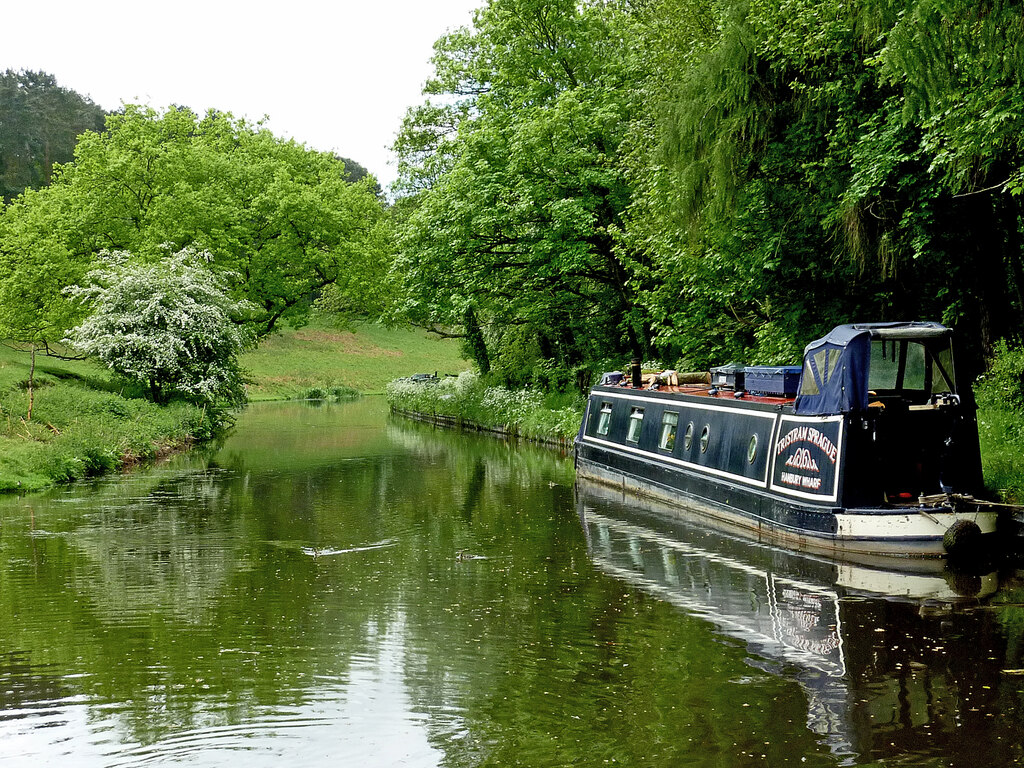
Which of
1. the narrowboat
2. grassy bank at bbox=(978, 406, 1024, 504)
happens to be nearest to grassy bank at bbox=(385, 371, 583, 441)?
the narrowboat

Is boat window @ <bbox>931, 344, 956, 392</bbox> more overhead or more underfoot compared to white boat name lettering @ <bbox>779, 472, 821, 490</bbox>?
more overhead

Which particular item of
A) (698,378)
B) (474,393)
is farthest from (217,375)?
(698,378)

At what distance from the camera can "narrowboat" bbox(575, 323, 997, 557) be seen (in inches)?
442

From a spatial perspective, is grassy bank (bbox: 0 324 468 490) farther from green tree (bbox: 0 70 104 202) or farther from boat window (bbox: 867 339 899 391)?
green tree (bbox: 0 70 104 202)

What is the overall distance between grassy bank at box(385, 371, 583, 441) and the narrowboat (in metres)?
11.4

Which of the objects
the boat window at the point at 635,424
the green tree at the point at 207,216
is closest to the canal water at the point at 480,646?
the boat window at the point at 635,424

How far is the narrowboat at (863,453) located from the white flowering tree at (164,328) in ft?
57.7

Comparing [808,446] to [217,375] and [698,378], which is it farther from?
[217,375]

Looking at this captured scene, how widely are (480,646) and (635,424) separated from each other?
1000cm

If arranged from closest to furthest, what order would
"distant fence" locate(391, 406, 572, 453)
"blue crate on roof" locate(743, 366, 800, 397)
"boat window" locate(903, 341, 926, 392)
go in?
"boat window" locate(903, 341, 926, 392) → "blue crate on roof" locate(743, 366, 800, 397) → "distant fence" locate(391, 406, 572, 453)

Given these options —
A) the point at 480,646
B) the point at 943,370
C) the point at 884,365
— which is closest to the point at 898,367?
the point at 884,365

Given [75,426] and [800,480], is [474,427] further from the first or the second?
[800,480]

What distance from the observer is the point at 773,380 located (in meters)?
14.4

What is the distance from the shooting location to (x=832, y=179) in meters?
15.3
